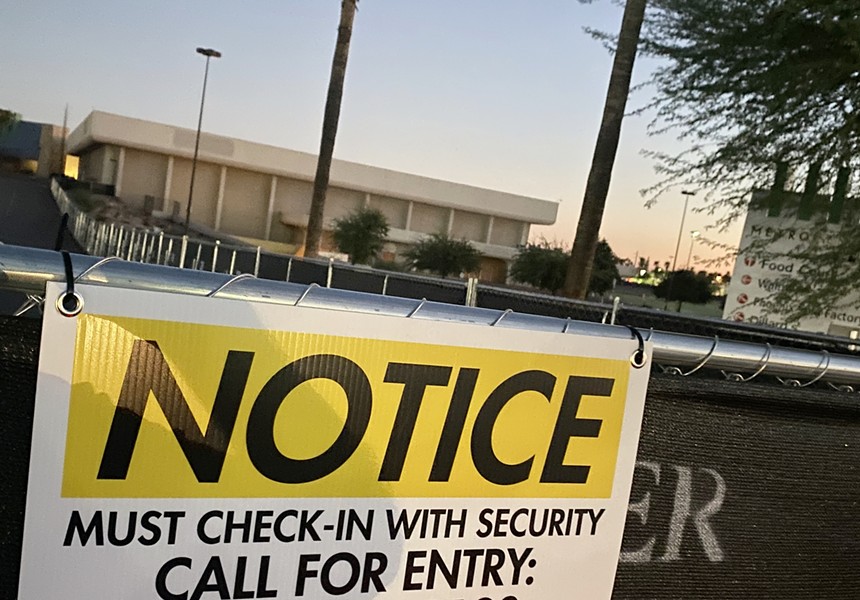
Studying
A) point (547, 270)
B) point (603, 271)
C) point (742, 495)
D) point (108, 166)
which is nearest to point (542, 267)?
point (547, 270)

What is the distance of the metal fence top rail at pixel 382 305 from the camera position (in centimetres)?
150

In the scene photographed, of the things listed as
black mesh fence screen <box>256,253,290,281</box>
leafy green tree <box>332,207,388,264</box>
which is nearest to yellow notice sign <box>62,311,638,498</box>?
black mesh fence screen <box>256,253,290,281</box>

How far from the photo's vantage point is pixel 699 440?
220 cm

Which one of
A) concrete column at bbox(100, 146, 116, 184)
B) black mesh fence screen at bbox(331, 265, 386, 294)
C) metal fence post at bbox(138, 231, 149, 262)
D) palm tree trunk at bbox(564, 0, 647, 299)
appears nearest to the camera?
black mesh fence screen at bbox(331, 265, 386, 294)

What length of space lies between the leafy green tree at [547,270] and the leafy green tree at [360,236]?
24.8 ft

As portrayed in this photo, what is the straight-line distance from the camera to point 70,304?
1479 mm

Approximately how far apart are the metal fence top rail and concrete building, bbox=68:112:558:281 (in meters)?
49.9

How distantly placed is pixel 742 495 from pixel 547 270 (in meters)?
33.8

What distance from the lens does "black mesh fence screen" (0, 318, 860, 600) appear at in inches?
85.2

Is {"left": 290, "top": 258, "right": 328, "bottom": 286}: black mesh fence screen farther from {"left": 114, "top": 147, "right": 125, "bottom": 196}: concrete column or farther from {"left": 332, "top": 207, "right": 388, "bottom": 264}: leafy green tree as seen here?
{"left": 114, "top": 147, "right": 125, "bottom": 196}: concrete column

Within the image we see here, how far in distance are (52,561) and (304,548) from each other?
53 centimetres

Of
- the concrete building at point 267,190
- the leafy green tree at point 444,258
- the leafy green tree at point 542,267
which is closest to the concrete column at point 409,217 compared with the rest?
the concrete building at point 267,190

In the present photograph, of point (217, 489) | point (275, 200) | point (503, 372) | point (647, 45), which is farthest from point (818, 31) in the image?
point (275, 200)

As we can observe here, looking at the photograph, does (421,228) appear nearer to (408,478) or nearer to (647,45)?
(647,45)
